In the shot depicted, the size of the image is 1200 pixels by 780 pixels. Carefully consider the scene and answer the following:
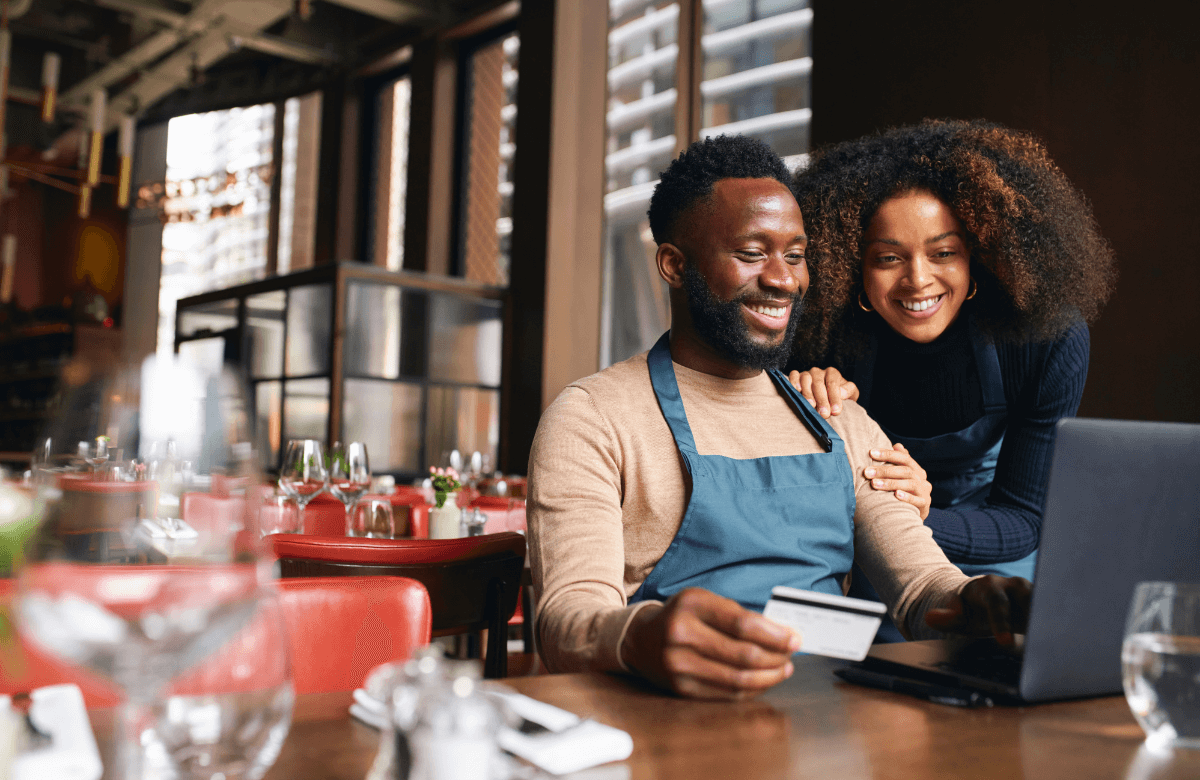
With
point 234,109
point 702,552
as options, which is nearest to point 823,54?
point 702,552

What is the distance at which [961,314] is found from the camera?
203 cm

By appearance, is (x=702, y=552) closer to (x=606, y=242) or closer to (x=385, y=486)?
(x=385, y=486)

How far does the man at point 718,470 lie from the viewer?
117 centimetres

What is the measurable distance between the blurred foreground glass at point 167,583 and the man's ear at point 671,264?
110cm

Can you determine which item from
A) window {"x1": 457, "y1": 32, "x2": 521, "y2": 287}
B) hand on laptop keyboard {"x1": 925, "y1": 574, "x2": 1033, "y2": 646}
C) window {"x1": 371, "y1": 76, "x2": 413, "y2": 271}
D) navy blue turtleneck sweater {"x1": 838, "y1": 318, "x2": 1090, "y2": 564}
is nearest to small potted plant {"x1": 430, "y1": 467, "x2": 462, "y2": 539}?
navy blue turtleneck sweater {"x1": 838, "y1": 318, "x2": 1090, "y2": 564}

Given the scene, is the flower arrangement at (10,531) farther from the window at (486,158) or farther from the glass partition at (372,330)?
the window at (486,158)

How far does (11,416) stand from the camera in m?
10.3

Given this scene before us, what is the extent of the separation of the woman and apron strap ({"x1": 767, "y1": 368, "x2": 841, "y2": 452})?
39 centimetres

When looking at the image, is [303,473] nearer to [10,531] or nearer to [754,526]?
[754,526]

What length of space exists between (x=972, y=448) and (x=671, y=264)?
2.76 feet

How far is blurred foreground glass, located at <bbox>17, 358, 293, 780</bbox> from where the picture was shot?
1.46 ft

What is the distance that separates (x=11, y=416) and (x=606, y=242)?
7.61 meters

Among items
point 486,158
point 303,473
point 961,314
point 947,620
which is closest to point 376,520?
point 303,473

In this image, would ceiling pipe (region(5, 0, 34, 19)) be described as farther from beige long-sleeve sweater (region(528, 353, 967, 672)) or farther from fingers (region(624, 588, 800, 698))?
fingers (region(624, 588, 800, 698))
